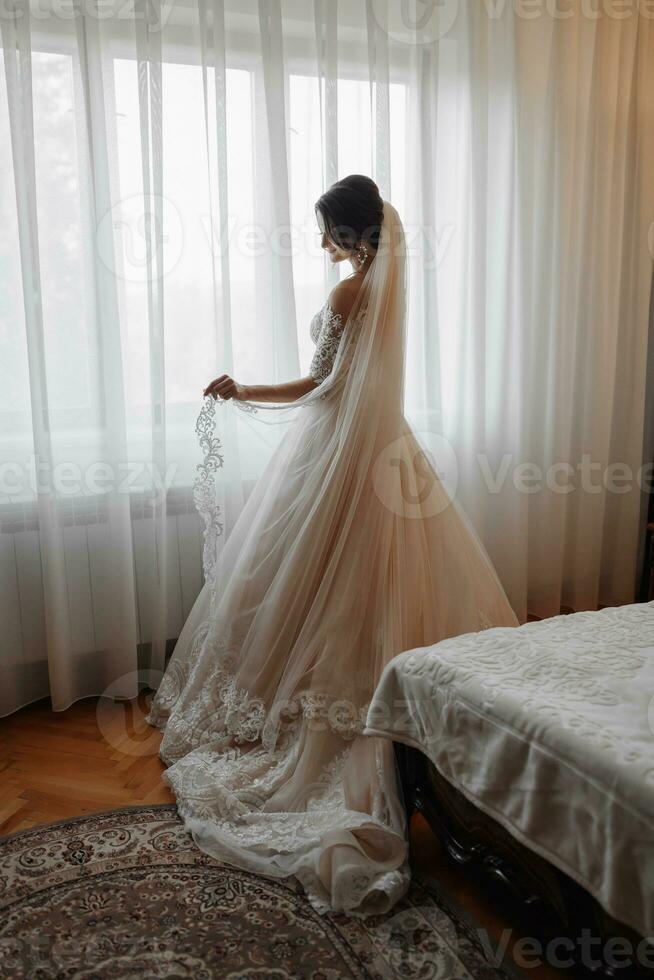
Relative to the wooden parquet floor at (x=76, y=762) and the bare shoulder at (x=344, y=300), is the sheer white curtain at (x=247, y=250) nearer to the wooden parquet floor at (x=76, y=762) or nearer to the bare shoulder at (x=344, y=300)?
the wooden parquet floor at (x=76, y=762)

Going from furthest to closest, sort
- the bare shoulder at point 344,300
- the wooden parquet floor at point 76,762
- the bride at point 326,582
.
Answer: the bare shoulder at point 344,300, the wooden parquet floor at point 76,762, the bride at point 326,582

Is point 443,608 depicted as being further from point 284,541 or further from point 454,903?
point 454,903

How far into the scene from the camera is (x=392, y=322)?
2.28 meters

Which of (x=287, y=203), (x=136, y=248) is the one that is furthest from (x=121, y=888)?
(x=287, y=203)

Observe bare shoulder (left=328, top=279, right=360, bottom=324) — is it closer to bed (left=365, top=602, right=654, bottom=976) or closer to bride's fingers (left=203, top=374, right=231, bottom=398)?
bride's fingers (left=203, top=374, right=231, bottom=398)

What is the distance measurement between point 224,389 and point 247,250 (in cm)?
59

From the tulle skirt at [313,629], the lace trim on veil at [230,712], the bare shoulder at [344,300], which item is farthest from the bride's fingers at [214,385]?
the lace trim on veil at [230,712]

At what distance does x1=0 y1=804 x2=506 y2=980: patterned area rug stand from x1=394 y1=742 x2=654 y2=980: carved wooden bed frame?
0.43ft

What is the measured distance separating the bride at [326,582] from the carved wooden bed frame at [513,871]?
0.14 meters

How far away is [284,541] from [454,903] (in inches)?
41.6

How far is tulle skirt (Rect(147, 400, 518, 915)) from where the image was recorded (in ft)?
6.31

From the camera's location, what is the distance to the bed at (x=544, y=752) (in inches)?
47.8

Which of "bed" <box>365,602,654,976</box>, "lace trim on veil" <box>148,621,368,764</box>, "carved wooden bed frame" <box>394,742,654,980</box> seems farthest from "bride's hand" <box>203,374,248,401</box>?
"carved wooden bed frame" <box>394,742,654,980</box>

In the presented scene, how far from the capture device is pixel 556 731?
135 centimetres
